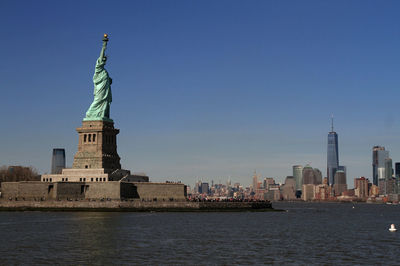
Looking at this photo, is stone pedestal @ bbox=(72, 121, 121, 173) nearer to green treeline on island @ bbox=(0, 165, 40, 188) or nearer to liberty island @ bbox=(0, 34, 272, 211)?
liberty island @ bbox=(0, 34, 272, 211)

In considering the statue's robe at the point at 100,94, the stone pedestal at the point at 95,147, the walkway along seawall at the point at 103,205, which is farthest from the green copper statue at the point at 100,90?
the walkway along seawall at the point at 103,205

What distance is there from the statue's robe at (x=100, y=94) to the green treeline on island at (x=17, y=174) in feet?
170

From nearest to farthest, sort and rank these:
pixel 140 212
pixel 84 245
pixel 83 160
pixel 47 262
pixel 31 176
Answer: pixel 47 262
pixel 84 245
pixel 140 212
pixel 83 160
pixel 31 176

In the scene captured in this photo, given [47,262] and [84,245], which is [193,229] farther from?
[47,262]

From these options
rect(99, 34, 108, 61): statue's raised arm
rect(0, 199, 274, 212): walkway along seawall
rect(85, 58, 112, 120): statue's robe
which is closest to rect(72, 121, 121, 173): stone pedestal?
rect(85, 58, 112, 120): statue's robe

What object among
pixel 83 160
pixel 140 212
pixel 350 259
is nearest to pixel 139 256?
pixel 350 259

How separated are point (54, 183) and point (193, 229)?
4943cm

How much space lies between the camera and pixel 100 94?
12600cm

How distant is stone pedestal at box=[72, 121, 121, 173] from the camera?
122 metres

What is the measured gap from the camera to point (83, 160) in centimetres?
12275

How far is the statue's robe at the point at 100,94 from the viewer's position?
126 meters

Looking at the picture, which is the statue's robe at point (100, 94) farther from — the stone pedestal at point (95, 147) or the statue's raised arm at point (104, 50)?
the stone pedestal at point (95, 147)

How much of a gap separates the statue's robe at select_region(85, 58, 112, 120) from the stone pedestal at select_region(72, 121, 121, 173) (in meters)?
2.37

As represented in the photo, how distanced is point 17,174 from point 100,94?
59.7 meters
